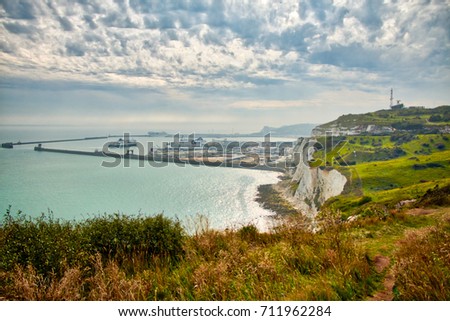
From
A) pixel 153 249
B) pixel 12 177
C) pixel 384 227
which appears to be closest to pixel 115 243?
pixel 153 249

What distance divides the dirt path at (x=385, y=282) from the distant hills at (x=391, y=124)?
168ft

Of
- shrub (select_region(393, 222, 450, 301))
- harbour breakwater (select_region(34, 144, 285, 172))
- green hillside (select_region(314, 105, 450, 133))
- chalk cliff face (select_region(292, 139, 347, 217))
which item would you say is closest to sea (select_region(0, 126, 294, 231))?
harbour breakwater (select_region(34, 144, 285, 172))

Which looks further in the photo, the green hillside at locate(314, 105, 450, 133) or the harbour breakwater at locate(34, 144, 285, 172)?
the harbour breakwater at locate(34, 144, 285, 172)

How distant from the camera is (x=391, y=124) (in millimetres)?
59094

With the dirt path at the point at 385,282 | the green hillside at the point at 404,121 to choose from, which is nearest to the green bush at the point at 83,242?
the dirt path at the point at 385,282

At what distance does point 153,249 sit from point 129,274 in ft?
2.52

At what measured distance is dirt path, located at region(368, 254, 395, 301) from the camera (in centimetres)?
272

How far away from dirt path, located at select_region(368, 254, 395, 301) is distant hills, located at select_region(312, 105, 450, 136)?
168ft

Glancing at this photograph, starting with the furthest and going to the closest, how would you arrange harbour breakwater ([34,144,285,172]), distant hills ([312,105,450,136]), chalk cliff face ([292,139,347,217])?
harbour breakwater ([34,144,285,172])
distant hills ([312,105,450,136])
chalk cliff face ([292,139,347,217])

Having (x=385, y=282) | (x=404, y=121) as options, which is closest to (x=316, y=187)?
(x=385, y=282)

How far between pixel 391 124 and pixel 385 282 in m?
65.1

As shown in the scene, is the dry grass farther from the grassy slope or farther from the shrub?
the grassy slope

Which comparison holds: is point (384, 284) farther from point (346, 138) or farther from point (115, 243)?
point (346, 138)

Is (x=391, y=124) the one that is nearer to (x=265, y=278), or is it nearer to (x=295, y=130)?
(x=295, y=130)
